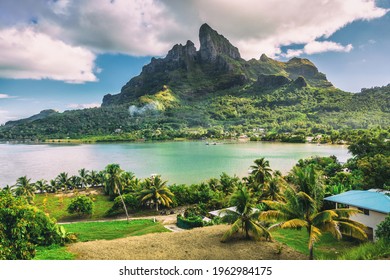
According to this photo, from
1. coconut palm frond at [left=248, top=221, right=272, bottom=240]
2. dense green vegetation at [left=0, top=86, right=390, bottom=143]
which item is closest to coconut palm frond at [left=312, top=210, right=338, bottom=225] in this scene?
coconut palm frond at [left=248, top=221, right=272, bottom=240]

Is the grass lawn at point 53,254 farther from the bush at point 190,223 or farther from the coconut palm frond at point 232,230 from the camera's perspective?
the bush at point 190,223

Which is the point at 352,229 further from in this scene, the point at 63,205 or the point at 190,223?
the point at 63,205

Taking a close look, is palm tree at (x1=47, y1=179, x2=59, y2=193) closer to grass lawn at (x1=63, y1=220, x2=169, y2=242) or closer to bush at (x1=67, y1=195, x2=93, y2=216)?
bush at (x1=67, y1=195, x2=93, y2=216)

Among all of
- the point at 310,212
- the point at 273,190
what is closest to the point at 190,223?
the point at 273,190

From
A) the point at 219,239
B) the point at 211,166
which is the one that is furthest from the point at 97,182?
the point at 219,239

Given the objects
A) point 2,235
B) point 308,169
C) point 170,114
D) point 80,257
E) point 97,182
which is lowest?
point 97,182
